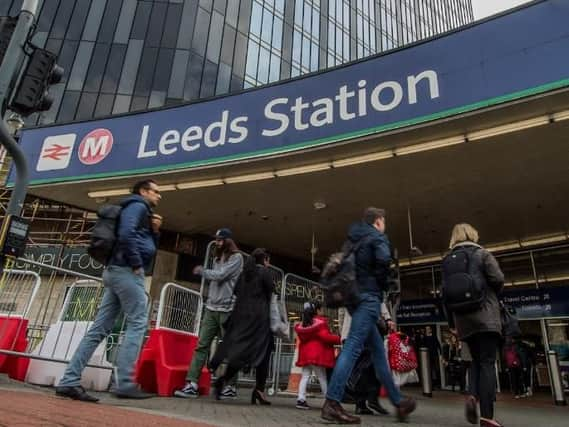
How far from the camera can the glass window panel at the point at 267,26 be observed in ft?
88.9

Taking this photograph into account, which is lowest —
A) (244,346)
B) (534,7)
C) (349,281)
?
(244,346)

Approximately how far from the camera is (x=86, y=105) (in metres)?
22.3

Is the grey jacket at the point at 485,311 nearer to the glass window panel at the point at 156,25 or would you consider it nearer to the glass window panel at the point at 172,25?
the glass window panel at the point at 172,25

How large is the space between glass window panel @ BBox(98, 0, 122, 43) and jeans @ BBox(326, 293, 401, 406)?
24456mm

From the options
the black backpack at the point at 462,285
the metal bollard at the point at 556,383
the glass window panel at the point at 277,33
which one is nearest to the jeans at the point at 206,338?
the black backpack at the point at 462,285

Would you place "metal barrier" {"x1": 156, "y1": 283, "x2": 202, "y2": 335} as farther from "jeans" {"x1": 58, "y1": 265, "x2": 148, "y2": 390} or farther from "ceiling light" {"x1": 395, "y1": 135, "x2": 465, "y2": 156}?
"ceiling light" {"x1": 395, "y1": 135, "x2": 465, "y2": 156}

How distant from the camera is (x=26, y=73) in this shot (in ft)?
14.7

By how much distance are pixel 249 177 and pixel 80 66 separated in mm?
18779

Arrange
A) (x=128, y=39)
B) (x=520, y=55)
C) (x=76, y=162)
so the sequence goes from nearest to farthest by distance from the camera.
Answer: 1. (x=520, y=55)
2. (x=76, y=162)
3. (x=128, y=39)

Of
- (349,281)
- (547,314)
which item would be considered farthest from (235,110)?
(547,314)

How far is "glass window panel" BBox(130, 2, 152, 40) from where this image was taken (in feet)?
77.4

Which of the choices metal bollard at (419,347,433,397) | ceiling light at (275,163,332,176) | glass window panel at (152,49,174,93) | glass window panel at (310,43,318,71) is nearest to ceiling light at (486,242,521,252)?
metal bollard at (419,347,433,397)

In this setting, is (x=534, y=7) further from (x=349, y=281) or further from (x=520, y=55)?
(x=349, y=281)

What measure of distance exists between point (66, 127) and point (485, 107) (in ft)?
29.0
